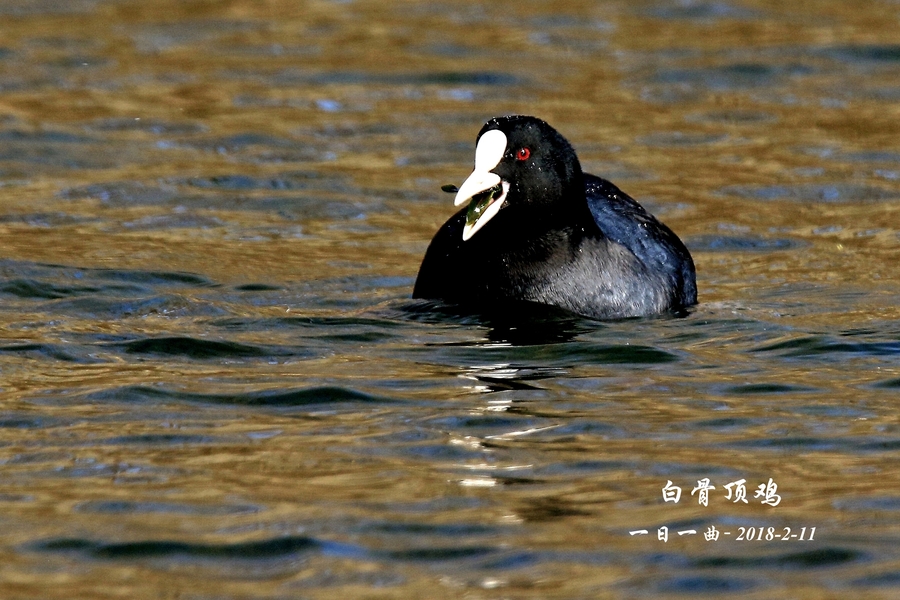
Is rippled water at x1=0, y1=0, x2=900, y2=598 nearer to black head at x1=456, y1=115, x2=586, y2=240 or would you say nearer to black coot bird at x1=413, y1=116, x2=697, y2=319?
black coot bird at x1=413, y1=116, x2=697, y2=319

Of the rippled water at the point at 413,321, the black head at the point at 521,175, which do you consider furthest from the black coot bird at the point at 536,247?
the rippled water at the point at 413,321

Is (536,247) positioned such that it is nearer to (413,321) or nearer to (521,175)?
(521,175)

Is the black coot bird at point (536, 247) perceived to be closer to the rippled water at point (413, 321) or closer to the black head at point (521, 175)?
the black head at point (521, 175)

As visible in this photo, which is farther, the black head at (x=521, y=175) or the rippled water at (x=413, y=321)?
the black head at (x=521, y=175)

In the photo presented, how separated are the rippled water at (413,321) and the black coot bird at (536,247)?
0.14 meters

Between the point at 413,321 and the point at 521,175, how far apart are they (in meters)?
0.75

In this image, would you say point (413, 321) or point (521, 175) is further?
point (413, 321)

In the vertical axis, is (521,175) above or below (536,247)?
above

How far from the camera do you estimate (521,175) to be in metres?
6.99

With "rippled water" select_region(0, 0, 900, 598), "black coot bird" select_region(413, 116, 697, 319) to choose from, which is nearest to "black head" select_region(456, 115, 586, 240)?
"black coot bird" select_region(413, 116, 697, 319)

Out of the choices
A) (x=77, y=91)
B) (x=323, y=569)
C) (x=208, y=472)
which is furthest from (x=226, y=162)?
Answer: (x=323, y=569)

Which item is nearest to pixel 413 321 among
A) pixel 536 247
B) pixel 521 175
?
pixel 536 247

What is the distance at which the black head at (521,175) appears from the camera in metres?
6.91

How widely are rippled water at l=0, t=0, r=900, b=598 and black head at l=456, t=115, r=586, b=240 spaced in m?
0.44
